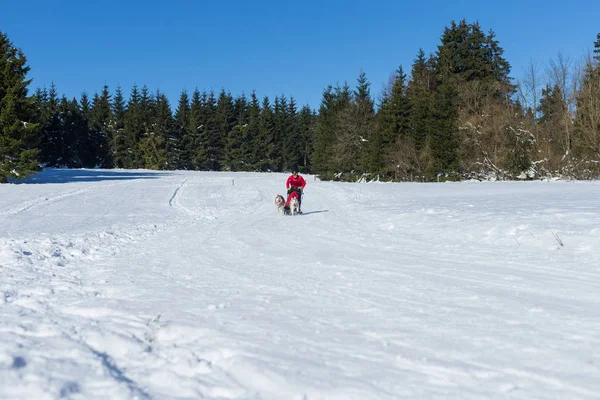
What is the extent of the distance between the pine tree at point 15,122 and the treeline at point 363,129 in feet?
0.32

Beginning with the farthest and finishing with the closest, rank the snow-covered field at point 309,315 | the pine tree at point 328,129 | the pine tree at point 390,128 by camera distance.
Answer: the pine tree at point 328,129 < the pine tree at point 390,128 < the snow-covered field at point 309,315

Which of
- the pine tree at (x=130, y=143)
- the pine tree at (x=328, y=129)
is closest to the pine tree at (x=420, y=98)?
the pine tree at (x=328, y=129)

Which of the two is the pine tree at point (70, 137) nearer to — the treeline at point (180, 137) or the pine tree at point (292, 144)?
the treeline at point (180, 137)

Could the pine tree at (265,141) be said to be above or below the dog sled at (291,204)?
above

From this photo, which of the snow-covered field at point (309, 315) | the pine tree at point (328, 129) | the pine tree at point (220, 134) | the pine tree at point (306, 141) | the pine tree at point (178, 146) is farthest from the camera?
the pine tree at point (306, 141)

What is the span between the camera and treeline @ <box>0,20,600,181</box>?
37.0 meters

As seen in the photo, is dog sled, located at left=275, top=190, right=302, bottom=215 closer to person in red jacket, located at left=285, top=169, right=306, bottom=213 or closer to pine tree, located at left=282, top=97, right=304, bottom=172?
person in red jacket, located at left=285, top=169, right=306, bottom=213

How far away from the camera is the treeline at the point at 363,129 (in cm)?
3697

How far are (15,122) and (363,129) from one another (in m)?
35.9

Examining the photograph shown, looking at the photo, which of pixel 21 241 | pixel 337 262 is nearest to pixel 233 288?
pixel 337 262

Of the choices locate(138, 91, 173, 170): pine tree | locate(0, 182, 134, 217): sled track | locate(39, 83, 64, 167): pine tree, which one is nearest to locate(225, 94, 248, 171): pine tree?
locate(138, 91, 173, 170): pine tree

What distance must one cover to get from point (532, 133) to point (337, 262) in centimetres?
3708

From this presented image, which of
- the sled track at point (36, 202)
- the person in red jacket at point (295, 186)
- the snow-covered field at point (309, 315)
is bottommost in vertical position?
the snow-covered field at point (309, 315)

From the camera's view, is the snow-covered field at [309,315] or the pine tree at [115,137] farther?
the pine tree at [115,137]
